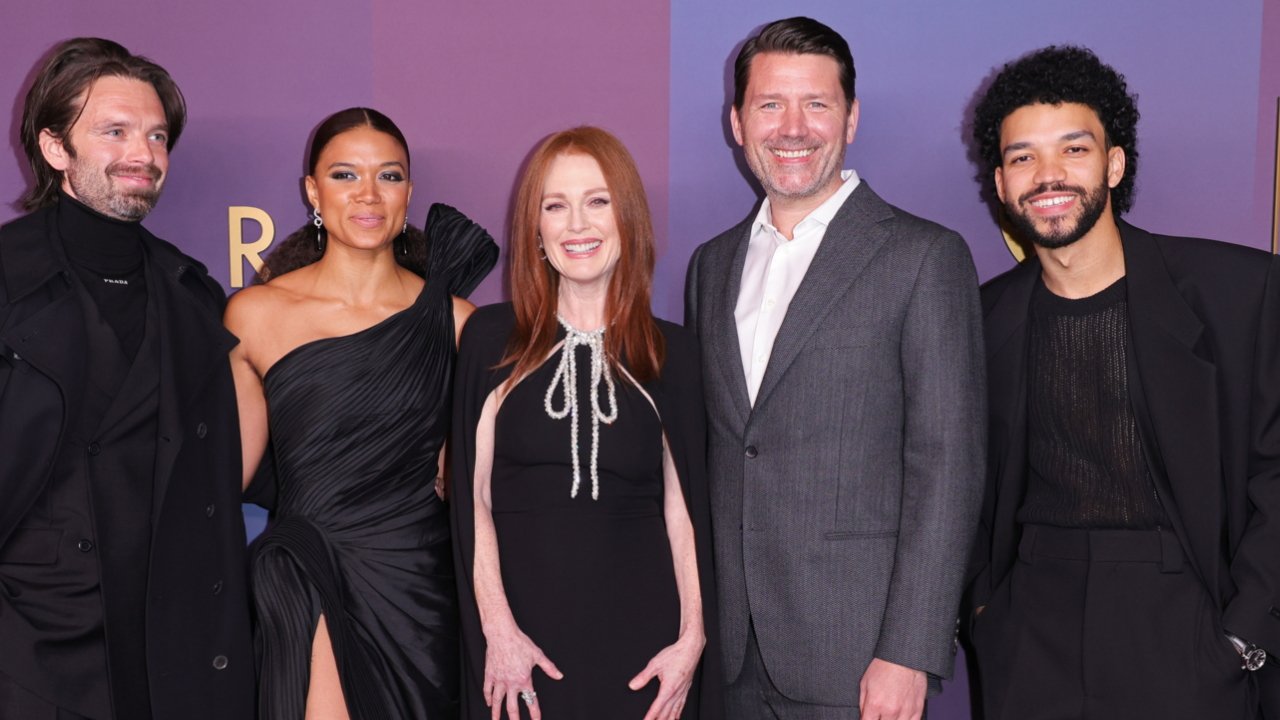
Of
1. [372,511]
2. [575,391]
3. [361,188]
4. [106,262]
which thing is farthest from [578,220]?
[106,262]

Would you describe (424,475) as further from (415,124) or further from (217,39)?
(217,39)

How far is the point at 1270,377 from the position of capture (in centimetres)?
253

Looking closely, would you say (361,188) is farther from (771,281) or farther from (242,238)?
(771,281)

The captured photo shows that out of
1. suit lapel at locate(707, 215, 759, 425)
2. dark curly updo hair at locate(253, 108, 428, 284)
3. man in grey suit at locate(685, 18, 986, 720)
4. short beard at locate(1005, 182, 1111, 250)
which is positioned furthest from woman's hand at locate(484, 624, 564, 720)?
short beard at locate(1005, 182, 1111, 250)

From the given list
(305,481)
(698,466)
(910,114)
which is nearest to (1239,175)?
(910,114)

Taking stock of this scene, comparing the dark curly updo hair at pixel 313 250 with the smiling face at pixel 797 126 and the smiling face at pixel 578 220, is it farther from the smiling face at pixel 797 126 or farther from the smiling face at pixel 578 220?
the smiling face at pixel 797 126

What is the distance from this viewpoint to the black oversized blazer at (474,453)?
2.47 metres

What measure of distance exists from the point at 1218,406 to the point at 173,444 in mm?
2472

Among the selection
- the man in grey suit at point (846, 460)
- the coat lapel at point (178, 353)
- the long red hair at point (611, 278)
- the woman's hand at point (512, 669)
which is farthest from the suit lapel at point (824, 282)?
the coat lapel at point (178, 353)

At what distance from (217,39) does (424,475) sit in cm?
159

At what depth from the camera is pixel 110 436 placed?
257cm

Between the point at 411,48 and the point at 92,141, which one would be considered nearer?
the point at 92,141

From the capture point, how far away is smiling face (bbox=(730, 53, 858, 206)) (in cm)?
267

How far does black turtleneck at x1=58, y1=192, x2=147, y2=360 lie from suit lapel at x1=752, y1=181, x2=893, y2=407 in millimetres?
1547
